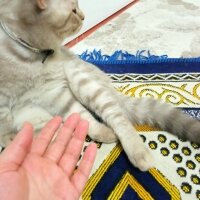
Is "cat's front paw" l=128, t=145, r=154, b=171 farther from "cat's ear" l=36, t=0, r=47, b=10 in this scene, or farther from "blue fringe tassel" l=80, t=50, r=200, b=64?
"blue fringe tassel" l=80, t=50, r=200, b=64

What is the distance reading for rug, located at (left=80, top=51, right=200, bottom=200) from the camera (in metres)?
1.07

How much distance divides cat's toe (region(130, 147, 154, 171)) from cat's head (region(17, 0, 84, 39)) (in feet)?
1.59

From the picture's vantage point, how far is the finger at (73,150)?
942 millimetres

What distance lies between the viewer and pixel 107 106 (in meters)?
1.25

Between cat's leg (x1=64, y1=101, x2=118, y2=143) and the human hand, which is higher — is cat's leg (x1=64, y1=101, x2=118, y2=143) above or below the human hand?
below

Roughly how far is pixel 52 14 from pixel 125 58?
0.67 meters

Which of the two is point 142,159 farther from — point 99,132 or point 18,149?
point 18,149

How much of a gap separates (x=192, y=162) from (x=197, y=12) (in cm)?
138

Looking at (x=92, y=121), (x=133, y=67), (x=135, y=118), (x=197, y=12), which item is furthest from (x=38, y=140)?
(x=197, y=12)

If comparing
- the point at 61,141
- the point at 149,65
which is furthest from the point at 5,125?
the point at 149,65

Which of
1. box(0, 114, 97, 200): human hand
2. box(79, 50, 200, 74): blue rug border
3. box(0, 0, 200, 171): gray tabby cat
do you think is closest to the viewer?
box(0, 114, 97, 200): human hand

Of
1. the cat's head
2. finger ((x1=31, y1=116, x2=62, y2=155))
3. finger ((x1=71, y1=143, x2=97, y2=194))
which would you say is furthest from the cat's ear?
finger ((x1=71, y1=143, x2=97, y2=194))

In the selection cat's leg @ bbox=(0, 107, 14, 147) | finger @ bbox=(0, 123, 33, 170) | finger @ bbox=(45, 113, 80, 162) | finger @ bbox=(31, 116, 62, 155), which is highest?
finger @ bbox=(0, 123, 33, 170)

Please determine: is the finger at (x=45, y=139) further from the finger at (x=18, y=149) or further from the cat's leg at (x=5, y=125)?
the cat's leg at (x=5, y=125)
